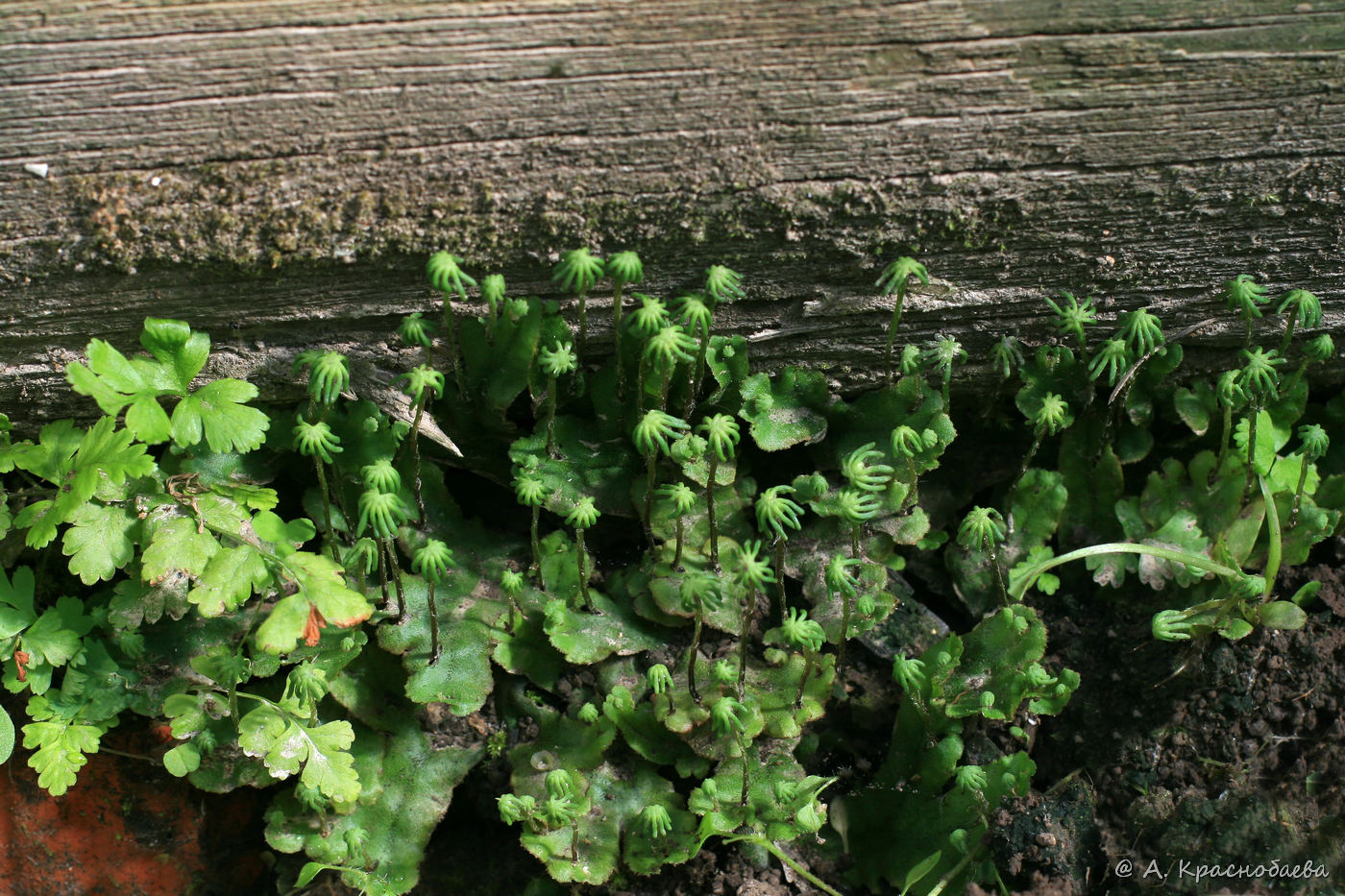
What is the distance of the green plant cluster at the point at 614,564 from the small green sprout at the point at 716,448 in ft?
0.04

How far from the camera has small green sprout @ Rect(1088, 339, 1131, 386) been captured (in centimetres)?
268

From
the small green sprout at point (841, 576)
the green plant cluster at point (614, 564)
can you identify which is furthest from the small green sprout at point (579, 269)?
the small green sprout at point (841, 576)

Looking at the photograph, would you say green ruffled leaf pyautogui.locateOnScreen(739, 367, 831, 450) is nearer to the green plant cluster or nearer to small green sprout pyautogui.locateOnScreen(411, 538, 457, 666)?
the green plant cluster

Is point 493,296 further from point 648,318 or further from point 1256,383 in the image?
point 1256,383

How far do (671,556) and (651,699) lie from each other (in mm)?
395

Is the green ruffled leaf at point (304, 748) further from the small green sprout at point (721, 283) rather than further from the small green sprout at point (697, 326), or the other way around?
the small green sprout at point (721, 283)

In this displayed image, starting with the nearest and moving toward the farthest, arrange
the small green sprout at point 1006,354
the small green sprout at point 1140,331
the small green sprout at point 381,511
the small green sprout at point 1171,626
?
the small green sprout at point 381,511, the small green sprout at point 1171,626, the small green sprout at point 1140,331, the small green sprout at point 1006,354

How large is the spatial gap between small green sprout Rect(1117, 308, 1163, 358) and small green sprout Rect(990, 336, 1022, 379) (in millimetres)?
262

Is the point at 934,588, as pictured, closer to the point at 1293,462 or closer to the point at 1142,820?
the point at 1142,820

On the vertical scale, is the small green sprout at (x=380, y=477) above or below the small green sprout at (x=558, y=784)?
above

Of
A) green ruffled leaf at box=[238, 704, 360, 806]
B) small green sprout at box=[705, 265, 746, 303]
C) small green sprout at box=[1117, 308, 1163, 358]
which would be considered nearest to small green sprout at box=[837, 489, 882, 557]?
small green sprout at box=[705, 265, 746, 303]

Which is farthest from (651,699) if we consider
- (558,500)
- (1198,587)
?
(1198,587)

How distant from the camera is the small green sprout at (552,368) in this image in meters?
2.64

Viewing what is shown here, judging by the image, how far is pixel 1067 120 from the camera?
2762 millimetres
